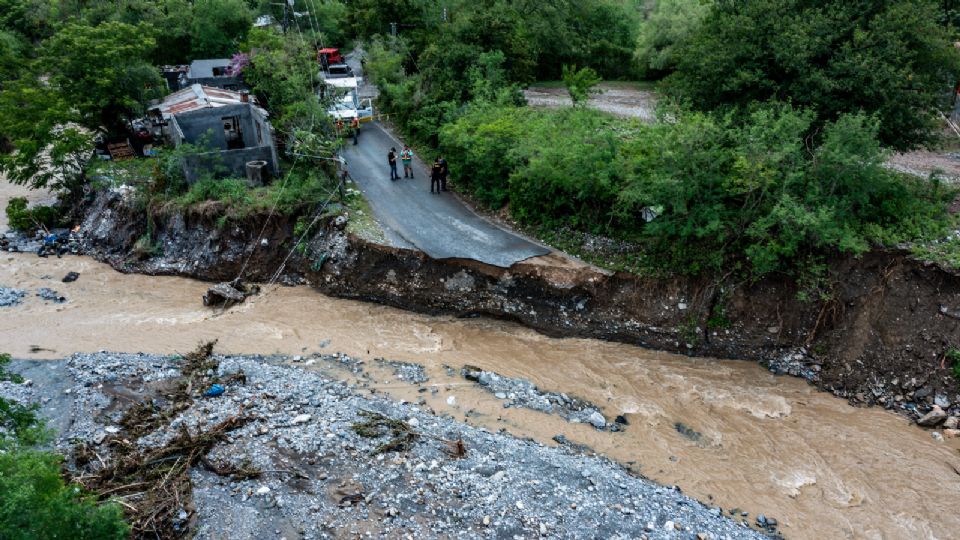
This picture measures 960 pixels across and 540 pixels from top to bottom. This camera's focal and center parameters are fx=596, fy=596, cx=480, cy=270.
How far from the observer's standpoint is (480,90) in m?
26.8

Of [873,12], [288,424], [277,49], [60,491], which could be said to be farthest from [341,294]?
[873,12]

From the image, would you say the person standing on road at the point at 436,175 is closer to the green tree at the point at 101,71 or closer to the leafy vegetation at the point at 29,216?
the green tree at the point at 101,71

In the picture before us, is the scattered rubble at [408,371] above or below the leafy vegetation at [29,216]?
below

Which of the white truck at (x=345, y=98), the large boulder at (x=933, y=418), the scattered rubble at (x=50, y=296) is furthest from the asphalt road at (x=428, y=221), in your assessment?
the scattered rubble at (x=50, y=296)

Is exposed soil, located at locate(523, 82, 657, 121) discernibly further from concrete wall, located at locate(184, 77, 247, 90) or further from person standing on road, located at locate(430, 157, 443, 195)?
concrete wall, located at locate(184, 77, 247, 90)

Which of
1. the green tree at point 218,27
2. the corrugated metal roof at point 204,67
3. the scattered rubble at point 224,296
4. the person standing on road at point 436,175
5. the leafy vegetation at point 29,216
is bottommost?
the scattered rubble at point 224,296

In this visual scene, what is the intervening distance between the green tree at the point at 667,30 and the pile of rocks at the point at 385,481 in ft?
87.0

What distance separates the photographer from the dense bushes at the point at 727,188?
59.0 feet

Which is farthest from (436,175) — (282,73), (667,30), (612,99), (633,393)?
(667,30)

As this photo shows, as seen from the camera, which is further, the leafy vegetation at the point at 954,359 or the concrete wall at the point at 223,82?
the concrete wall at the point at 223,82

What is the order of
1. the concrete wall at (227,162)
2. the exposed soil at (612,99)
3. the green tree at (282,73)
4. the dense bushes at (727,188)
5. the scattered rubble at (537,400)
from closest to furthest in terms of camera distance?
the scattered rubble at (537,400) < the dense bushes at (727,188) < the concrete wall at (227,162) < the green tree at (282,73) < the exposed soil at (612,99)

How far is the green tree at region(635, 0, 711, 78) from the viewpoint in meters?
33.5

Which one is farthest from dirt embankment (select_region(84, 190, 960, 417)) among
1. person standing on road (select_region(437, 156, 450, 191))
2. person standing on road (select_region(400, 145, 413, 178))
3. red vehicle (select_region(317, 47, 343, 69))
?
red vehicle (select_region(317, 47, 343, 69))

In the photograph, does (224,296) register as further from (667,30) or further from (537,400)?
(667,30)
